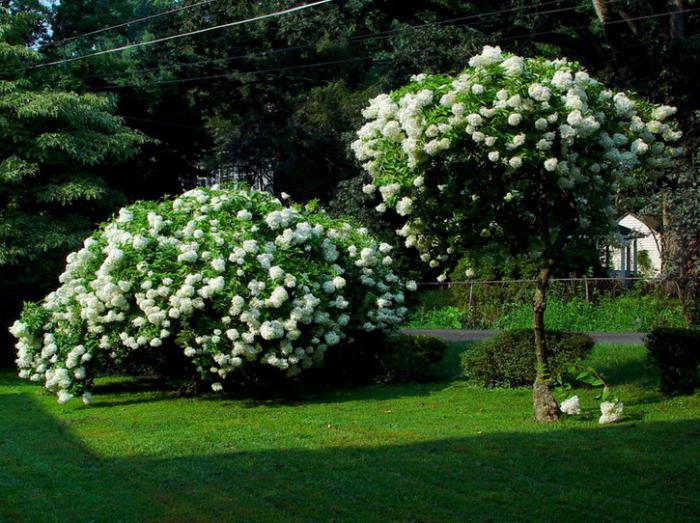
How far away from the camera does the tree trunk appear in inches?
424

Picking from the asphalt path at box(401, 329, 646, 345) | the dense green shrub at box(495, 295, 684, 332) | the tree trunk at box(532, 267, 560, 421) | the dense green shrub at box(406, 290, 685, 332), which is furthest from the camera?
the dense green shrub at box(406, 290, 685, 332)

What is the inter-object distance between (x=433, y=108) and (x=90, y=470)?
4.93 metres

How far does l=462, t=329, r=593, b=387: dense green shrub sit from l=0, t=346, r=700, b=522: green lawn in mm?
439

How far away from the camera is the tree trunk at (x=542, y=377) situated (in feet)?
35.3

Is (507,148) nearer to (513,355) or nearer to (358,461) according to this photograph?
(358,461)

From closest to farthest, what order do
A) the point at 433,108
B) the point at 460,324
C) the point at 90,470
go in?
the point at 90,470 < the point at 433,108 < the point at 460,324

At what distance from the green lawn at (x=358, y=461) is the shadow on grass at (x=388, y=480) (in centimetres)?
2

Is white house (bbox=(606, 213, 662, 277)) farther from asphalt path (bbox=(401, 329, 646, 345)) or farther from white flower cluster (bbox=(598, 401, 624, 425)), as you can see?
white flower cluster (bbox=(598, 401, 624, 425))

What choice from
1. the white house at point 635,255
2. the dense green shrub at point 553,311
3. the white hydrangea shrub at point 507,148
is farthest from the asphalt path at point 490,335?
the white house at point 635,255

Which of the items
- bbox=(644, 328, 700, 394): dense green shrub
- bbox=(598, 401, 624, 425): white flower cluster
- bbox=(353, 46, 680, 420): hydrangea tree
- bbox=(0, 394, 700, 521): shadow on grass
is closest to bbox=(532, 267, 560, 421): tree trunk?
bbox=(353, 46, 680, 420): hydrangea tree

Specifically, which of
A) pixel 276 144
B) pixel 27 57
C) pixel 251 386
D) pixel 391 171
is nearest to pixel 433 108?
pixel 391 171

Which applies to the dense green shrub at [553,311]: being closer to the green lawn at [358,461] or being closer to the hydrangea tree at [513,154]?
the green lawn at [358,461]

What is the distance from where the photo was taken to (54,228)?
63.4 ft

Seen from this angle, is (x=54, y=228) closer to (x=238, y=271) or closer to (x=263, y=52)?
(x=238, y=271)
